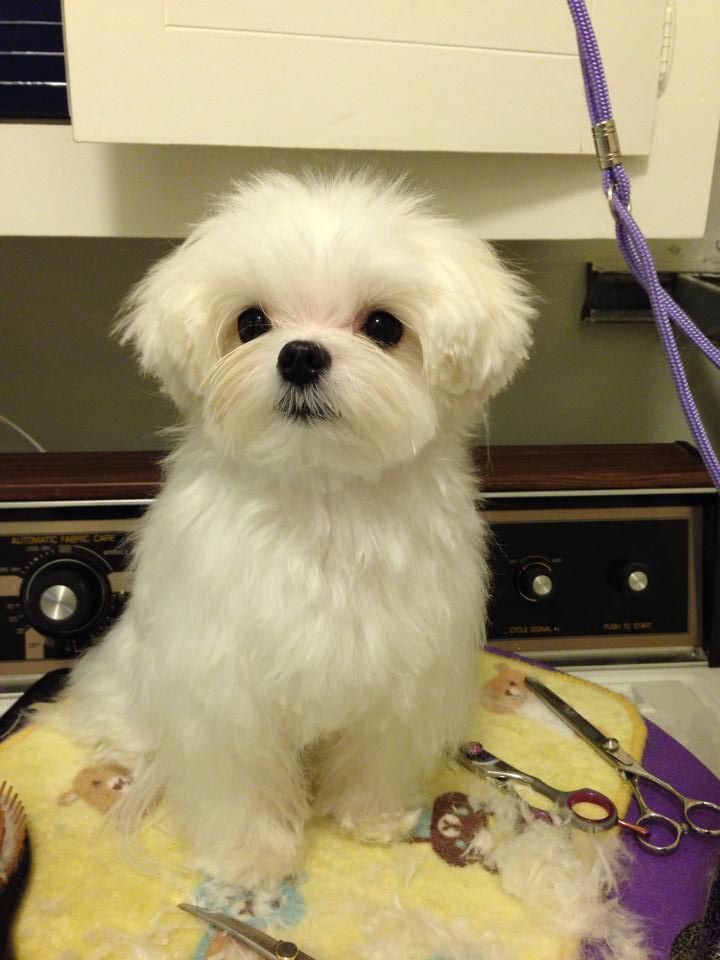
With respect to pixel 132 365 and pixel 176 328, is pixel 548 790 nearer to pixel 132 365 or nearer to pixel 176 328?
pixel 176 328

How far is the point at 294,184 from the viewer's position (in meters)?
0.63

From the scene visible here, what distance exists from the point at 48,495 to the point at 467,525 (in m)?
0.46

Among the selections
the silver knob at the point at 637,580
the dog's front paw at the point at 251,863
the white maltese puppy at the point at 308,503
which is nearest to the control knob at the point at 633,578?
the silver knob at the point at 637,580

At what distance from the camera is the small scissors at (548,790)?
2.30ft

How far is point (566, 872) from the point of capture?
0.65 meters

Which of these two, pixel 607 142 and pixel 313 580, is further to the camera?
pixel 313 580

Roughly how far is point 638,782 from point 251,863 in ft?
1.23

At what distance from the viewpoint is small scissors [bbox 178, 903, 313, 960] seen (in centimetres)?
57

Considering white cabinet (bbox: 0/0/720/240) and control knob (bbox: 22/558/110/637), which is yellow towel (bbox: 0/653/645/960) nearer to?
control knob (bbox: 22/558/110/637)

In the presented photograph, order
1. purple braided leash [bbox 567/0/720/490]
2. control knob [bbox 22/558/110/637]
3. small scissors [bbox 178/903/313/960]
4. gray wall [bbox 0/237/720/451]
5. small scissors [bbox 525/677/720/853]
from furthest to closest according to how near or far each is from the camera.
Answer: gray wall [bbox 0/237/720/451] → control knob [bbox 22/558/110/637] → small scissors [bbox 525/677/720/853] → small scissors [bbox 178/903/313/960] → purple braided leash [bbox 567/0/720/490]

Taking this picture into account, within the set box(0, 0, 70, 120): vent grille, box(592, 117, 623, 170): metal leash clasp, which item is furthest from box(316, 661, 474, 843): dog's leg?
box(0, 0, 70, 120): vent grille

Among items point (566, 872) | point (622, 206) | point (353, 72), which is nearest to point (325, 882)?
point (566, 872)

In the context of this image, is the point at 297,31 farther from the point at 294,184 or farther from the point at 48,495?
the point at 48,495

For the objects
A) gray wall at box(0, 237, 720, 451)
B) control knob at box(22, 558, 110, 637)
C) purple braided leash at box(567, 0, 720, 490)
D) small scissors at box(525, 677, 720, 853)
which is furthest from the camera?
gray wall at box(0, 237, 720, 451)
